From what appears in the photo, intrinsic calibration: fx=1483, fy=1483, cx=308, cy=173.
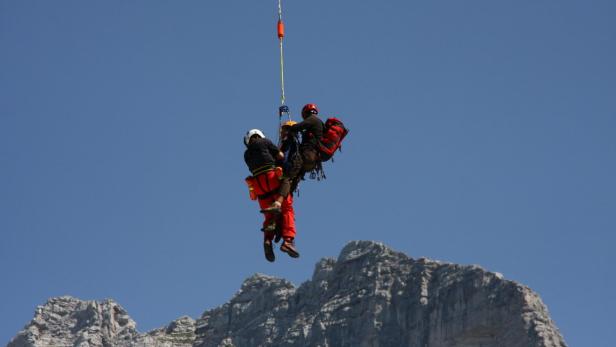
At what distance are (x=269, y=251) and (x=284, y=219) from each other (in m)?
0.79

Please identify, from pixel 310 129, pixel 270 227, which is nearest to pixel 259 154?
pixel 310 129

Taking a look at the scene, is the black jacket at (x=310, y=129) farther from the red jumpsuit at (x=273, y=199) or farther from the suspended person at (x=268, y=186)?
the red jumpsuit at (x=273, y=199)

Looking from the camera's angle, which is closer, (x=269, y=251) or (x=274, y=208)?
(x=274, y=208)

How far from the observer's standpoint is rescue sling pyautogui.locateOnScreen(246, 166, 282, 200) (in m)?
29.9

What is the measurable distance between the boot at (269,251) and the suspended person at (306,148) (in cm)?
111

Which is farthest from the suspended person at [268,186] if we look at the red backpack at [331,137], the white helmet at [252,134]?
the red backpack at [331,137]

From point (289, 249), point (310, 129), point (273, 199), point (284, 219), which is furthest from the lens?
point (310, 129)

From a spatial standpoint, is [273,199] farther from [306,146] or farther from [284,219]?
[306,146]

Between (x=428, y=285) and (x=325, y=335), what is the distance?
1529cm

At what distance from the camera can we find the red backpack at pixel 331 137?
1203 inches

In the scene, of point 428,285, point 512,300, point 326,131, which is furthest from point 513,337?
point 326,131

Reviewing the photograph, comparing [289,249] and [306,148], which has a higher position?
[306,148]

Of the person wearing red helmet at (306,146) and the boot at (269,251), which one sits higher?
the person wearing red helmet at (306,146)

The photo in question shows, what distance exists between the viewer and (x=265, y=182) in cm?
2998
